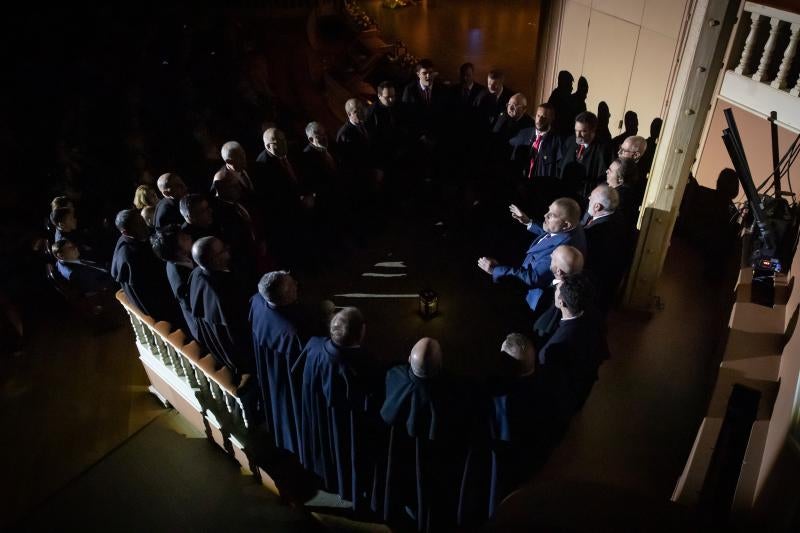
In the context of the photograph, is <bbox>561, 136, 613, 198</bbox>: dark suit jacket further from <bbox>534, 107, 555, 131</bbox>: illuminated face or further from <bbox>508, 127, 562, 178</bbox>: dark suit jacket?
<bbox>534, 107, 555, 131</bbox>: illuminated face

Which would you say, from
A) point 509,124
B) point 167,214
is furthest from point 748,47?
point 167,214

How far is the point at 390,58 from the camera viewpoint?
10906mm

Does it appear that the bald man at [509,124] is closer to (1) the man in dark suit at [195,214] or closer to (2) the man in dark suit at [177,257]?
(1) the man in dark suit at [195,214]

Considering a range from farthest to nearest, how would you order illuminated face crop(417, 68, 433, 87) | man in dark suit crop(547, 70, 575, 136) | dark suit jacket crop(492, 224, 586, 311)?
man in dark suit crop(547, 70, 575, 136) < illuminated face crop(417, 68, 433, 87) < dark suit jacket crop(492, 224, 586, 311)

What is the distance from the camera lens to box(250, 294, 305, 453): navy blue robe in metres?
3.43

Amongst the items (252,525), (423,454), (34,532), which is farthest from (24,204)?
(423,454)

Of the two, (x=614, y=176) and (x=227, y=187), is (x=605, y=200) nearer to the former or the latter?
(x=614, y=176)

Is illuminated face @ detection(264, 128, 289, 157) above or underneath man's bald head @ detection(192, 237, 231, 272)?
above

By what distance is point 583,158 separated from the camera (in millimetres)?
5594

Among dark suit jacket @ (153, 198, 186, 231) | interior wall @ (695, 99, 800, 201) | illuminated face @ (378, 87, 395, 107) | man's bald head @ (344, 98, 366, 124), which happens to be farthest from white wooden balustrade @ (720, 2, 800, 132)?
dark suit jacket @ (153, 198, 186, 231)

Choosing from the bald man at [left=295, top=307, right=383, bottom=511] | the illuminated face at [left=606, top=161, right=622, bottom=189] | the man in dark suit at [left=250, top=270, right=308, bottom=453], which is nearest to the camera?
the bald man at [left=295, top=307, right=383, bottom=511]

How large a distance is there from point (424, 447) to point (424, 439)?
11 centimetres

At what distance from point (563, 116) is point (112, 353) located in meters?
6.89

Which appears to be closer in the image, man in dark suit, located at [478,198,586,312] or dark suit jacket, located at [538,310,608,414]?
dark suit jacket, located at [538,310,608,414]
